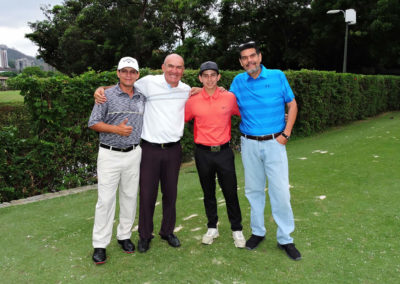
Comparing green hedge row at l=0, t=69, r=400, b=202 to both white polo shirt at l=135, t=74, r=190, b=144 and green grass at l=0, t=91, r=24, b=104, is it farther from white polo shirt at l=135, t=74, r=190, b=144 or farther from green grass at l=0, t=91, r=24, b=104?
green grass at l=0, t=91, r=24, b=104

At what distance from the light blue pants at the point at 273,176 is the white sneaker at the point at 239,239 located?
1.34 feet

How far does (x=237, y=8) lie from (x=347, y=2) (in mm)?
11021

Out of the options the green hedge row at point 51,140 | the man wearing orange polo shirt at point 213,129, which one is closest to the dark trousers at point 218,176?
A: the man wearing orange polo shirt at point 213,129

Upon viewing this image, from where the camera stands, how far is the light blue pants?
3816 mm

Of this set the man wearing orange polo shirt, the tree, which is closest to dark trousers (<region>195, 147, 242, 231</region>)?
the man wearing orange polo shirt

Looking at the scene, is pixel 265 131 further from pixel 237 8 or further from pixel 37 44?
pixel 37 44

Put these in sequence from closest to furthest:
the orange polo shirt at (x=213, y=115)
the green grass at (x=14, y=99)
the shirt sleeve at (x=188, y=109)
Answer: the orange polo shirt at (x=213, y=115) → the shirt sleeve at (x=188, y=109) → the green grass at (x=14, y=99)

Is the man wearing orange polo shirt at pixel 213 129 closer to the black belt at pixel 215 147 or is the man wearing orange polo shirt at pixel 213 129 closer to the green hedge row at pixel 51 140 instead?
the black belt at pixel 215 147

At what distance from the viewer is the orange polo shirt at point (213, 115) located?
390 cm

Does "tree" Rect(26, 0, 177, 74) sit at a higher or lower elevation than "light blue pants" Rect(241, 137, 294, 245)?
higher

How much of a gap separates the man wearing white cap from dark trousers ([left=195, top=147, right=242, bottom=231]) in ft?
2.56

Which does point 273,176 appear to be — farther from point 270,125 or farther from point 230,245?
point 230,245

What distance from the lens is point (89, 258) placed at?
3.93m

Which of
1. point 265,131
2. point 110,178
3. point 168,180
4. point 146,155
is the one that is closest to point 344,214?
point 265,131
